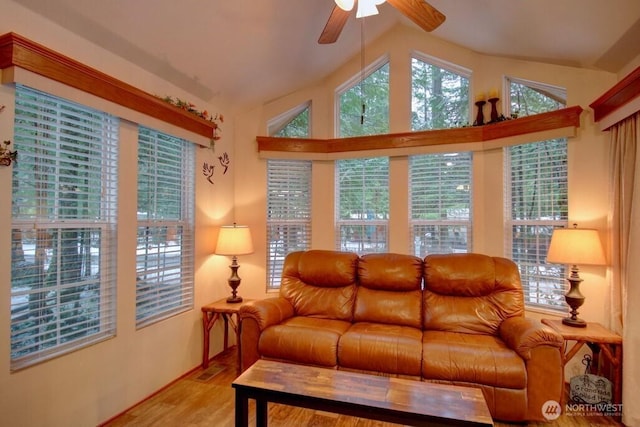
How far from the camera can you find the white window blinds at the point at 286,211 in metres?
3.87

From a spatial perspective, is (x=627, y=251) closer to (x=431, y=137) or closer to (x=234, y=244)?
(x=431, y=137)

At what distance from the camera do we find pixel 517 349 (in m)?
2.28

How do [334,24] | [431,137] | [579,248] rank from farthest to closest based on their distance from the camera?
[431,137], [579,248], [334,24]

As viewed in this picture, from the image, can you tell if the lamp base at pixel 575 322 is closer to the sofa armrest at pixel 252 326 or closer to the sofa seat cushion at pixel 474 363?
the sofa seat cushion at pixel 474 363

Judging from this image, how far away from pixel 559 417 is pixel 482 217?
177cm

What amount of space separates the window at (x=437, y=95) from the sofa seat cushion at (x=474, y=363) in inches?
90.7

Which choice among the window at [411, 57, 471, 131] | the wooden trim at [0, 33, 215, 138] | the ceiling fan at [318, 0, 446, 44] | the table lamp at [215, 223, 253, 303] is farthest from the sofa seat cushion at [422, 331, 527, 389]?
the wooden trim at [0, 33, 215, 138]

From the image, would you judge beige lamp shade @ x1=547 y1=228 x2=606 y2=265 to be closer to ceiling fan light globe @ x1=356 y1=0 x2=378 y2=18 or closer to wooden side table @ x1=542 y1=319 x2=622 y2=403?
wooden side table @ x1=542 y1=319 x2=622 y2=403

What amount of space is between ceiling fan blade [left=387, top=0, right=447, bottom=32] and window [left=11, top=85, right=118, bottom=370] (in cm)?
211

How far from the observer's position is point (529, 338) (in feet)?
7.34

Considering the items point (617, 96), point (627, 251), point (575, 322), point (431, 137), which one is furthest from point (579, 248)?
point (431, 137)

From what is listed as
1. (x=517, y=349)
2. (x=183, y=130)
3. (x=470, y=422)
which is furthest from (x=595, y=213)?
(x=183, y=130)

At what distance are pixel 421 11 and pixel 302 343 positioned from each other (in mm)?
2439

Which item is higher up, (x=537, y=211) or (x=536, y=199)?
(x=536, y=199)
